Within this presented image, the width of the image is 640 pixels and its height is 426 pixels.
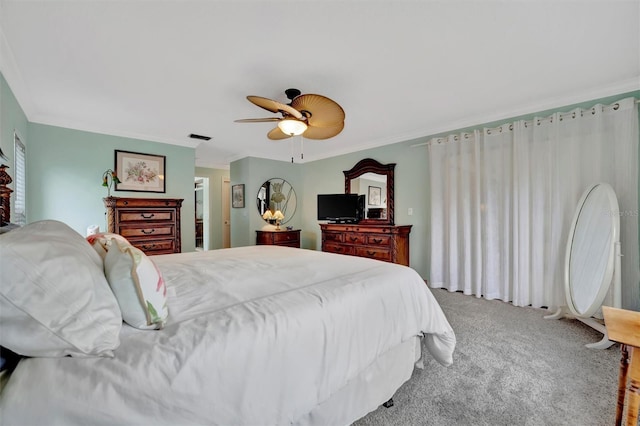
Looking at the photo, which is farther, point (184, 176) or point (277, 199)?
point (277, 199)

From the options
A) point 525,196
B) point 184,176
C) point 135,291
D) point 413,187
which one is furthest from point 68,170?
point 525,196

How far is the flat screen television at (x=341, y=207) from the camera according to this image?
4.77 m

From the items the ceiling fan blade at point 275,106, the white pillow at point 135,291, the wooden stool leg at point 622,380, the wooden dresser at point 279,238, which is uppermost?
the ceiling fan blade at point 275,106

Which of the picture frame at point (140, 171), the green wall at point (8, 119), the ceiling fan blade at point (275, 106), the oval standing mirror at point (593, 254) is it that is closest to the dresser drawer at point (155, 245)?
the picture frame at point (140, 171)

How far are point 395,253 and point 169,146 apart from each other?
13.1 ft

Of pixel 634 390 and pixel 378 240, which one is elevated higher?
pixel 378 240

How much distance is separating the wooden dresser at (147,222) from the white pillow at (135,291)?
10.2 ft

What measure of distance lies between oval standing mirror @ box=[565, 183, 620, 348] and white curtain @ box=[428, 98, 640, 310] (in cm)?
17

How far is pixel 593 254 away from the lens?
2.57m

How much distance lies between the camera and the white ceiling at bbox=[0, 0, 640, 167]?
1.68 metres

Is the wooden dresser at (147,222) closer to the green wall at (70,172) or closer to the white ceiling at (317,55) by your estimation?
the green wall at (70,172)

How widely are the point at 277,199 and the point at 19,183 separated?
365cm

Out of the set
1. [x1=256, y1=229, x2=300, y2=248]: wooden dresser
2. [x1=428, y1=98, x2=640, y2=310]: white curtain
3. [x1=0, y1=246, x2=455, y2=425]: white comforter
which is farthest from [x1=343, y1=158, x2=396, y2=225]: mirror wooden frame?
[x1=0, y1=246, x2=455, y2=425]: white comforter

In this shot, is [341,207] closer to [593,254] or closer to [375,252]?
[375,252]
